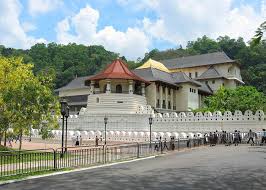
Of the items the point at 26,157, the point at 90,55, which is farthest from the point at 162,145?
the point at 90,55

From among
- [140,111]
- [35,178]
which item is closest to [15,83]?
[35,178]

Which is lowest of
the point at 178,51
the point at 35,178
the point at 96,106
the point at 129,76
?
the point at 35,178

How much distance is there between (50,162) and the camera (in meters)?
18.5

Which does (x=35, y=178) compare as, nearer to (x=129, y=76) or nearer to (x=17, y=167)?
(x=17, y=167)

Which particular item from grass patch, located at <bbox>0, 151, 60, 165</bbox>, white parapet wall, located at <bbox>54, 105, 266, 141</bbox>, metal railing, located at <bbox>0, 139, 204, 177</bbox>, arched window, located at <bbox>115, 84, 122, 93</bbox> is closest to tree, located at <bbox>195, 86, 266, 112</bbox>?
white parapet wall, located at <bbox>54, 105, 266, 141</bbox>

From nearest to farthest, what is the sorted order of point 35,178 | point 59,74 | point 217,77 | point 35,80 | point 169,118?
point 35,178
point 35,80
point 169,118
point 217,77
point 59,74

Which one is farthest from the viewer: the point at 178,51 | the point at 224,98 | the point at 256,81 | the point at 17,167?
the point at 178,51

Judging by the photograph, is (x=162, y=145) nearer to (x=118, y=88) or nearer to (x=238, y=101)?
(x=118, y=88)

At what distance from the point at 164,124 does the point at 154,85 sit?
671 inches

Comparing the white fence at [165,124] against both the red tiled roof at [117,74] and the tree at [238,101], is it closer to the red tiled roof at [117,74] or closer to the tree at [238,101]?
the red tiled roof at [117,74]

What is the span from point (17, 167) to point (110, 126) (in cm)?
3269

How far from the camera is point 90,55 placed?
12988 cm

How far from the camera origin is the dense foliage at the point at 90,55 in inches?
4100

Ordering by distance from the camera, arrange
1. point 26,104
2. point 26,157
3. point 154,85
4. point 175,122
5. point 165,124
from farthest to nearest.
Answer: point 154,85
point 165,124
point 175,122
point 26,104
point 26,157
